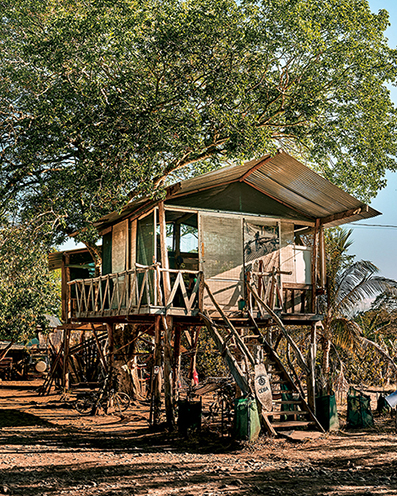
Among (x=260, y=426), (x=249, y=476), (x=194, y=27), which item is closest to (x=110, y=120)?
(x=194, y=27)

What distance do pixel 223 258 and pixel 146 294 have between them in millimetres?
1962

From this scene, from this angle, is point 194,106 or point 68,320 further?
point 68,320

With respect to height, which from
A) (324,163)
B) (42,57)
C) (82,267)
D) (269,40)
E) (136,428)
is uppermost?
(269,40)

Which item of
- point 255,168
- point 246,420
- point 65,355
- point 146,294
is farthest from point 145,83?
point 65,355

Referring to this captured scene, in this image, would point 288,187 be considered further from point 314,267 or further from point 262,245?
point 314,267

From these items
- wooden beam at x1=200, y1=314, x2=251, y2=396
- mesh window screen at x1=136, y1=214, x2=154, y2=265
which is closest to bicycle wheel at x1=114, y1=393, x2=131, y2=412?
mesh window screen at x1=136, y1=214, x2=154, y2=265

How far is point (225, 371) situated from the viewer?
19.9 meters

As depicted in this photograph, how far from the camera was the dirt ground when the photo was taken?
6.64m

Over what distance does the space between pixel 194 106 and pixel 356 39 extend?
4.98 meters

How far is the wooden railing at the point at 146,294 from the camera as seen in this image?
36.6 ft

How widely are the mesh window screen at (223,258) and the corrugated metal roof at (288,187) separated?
35.7 inches

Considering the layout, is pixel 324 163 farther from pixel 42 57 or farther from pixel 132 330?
pixel 42 57

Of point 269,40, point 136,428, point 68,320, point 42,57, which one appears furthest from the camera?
point 68,320

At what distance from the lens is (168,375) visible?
11.2 metres
